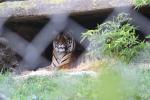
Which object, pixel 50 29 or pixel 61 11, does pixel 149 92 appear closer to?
pixel 61 11

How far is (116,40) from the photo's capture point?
3066mm

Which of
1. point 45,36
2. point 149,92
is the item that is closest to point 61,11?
point 45,36

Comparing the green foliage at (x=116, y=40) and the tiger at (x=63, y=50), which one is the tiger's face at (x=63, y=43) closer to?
the tiger at (x=63, y=50)

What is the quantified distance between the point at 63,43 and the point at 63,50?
0.06m

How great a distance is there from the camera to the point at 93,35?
3100 millimetres

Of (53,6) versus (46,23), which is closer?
(53,6)

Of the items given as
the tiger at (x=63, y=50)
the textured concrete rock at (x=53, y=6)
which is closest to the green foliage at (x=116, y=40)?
the textured concrete rock at (x=53, y=6)

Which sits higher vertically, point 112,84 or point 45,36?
point 112,84

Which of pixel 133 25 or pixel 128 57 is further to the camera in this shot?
pixel 133 25

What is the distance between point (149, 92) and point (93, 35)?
3.72 feet

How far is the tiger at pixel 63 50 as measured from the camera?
11.4 ft

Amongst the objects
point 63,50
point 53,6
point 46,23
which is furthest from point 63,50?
point 53,6

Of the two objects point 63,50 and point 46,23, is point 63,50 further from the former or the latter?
point 46,23

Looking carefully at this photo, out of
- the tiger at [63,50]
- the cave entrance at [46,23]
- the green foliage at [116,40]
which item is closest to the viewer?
the green foliage at [116,40]
